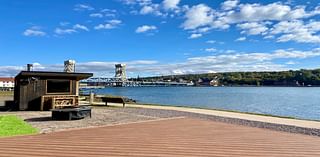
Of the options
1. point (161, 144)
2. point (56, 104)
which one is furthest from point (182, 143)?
Result: point (56, 104)

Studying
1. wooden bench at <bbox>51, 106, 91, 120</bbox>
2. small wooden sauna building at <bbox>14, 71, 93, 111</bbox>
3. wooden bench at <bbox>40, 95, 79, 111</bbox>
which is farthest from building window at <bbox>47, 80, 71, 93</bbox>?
wooden bench at <bbox>51, 106, 91, 120</bbox>

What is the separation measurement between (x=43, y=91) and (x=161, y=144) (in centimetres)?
1151

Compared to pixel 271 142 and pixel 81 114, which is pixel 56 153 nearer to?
pixel 271 142

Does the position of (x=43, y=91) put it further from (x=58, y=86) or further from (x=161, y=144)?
(x=161, y=144)

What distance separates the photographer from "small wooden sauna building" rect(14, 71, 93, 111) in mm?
15789

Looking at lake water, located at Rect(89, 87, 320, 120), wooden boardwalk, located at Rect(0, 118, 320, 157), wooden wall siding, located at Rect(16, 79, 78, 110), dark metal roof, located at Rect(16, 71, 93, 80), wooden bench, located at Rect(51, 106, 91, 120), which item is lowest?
lake water, located at Rect(89, 87, 320, 120)

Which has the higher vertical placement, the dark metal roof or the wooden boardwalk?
the dark metal roof

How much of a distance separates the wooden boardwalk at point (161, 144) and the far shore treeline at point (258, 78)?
94729mm

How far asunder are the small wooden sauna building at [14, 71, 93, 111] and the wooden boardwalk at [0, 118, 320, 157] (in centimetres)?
825

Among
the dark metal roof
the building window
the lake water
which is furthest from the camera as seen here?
the lake water

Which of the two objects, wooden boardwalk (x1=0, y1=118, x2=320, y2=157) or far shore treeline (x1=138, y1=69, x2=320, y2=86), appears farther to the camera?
far shore treeline (x1=138, y1=69, x2=320, y2=86)

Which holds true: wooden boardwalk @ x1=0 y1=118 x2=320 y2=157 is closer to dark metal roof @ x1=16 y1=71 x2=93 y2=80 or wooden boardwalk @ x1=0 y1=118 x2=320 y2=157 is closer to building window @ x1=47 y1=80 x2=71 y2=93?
dark metal roof @ x1=16 y1=71 x2=93 y2=80

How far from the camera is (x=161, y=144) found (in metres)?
6.46

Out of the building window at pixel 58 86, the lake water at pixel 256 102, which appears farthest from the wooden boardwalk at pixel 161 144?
the lake water at pixel 256 102
